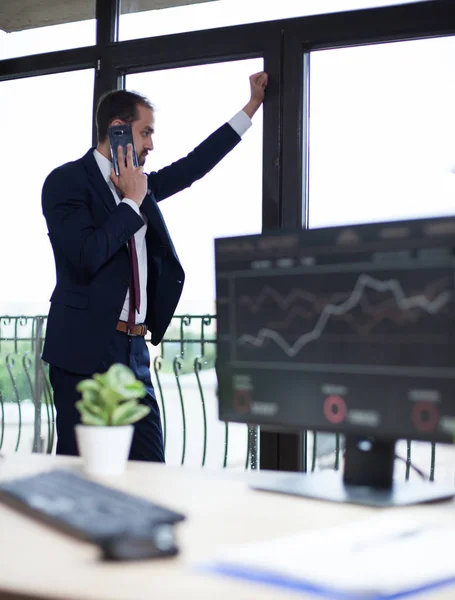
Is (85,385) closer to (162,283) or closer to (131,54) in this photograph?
(162,283)

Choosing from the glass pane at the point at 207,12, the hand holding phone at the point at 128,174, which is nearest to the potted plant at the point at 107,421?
the hand holding phone at the point at 128,174

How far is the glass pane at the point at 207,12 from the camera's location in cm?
311

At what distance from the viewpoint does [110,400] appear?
1454mm

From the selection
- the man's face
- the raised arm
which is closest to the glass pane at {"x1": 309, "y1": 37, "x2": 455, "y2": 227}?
the raised arm

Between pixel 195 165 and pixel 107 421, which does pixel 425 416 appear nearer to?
pixel 107 421

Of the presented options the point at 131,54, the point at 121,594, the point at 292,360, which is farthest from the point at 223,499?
the point at 131,54

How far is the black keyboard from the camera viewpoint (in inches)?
39.0

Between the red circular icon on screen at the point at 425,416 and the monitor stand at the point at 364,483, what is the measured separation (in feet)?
0.27

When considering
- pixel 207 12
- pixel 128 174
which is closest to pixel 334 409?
pixel 128 174

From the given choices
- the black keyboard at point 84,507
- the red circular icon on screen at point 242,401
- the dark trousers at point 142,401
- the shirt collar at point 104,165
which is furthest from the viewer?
the shirt collar at point 104,165

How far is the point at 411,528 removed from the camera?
101cm

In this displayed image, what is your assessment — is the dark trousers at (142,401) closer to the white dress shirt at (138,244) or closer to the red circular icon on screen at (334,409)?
the white dress shirt at (138,244)

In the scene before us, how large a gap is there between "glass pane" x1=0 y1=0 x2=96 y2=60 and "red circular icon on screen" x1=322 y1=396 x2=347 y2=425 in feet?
8.92

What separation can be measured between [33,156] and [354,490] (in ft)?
9.71
